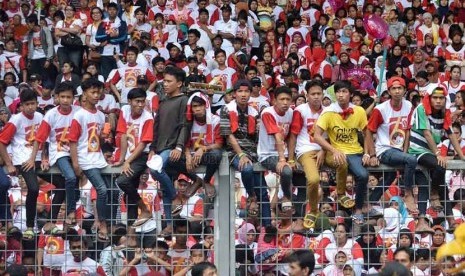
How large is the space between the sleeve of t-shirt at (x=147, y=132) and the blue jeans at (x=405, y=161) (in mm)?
2114

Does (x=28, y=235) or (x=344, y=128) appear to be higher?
(x=344, y=128)

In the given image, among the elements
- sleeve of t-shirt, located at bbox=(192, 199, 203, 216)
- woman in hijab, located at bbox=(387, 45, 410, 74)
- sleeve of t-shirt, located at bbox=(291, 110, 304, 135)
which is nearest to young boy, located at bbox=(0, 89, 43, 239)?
sleeve of t-shirt, located at bbox=(192, 199, 203, 216)

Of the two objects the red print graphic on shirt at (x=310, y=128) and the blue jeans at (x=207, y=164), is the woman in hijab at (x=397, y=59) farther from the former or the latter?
the blue jeans at (x=207, y=164)

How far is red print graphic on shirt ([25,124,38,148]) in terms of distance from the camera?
46.6ft

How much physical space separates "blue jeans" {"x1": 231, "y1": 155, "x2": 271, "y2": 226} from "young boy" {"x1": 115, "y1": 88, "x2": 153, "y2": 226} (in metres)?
0.87

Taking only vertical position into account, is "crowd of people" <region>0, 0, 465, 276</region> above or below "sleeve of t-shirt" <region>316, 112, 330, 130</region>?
below

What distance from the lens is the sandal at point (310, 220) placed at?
511 inches

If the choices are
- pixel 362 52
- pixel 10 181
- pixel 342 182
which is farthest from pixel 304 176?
pixel 362 52

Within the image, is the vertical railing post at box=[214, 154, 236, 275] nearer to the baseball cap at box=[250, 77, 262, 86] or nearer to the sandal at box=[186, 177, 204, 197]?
the sandal at box=[186, 177, 204, 197]

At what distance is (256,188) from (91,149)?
5.47ft

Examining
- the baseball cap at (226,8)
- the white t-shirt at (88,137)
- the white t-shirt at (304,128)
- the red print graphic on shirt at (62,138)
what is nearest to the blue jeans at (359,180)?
the white t-shirt at (304,128)

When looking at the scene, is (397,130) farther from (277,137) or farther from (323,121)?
(277,137)

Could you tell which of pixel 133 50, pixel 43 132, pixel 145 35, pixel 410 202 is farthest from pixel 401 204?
pixel 145 35

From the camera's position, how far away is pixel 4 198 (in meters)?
13.3
